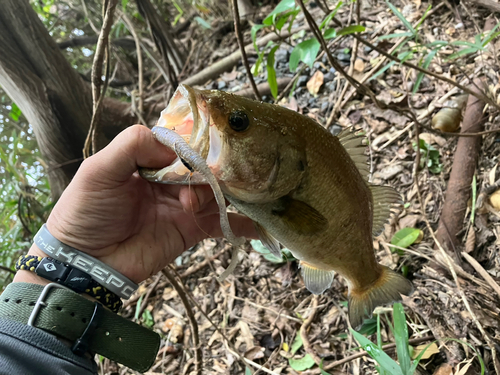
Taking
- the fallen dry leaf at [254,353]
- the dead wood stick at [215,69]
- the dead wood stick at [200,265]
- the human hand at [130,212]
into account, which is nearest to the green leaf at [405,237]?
the human hand at [130,212]

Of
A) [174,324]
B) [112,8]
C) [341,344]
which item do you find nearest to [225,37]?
[112,8]

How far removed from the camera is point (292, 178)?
121 centimetres

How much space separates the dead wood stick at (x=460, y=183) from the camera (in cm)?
198

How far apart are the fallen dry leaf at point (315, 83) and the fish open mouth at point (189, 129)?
7.96ft

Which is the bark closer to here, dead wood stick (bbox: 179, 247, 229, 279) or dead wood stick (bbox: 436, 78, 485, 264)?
dead wood stick (bbox: 179, 247, 229, 279)

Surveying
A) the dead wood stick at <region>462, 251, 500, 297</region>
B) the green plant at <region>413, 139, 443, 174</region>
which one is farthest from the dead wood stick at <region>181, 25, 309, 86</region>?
the dead wood stick at <region>462, 251, 500, 297</region>

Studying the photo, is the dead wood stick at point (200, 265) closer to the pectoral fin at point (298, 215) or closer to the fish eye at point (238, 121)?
the pectoral fin at point (298, 215)

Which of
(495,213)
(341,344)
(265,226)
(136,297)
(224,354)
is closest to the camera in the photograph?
(265,226)

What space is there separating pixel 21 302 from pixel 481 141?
2690mm

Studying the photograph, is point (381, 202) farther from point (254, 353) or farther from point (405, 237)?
point (254, 353)

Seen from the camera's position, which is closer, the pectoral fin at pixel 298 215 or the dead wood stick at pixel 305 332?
the pectoral fin at pixel 298 215

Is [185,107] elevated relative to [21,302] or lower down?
elevated

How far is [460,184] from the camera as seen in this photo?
2.06 meters

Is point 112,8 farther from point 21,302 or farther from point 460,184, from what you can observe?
point 460,184
